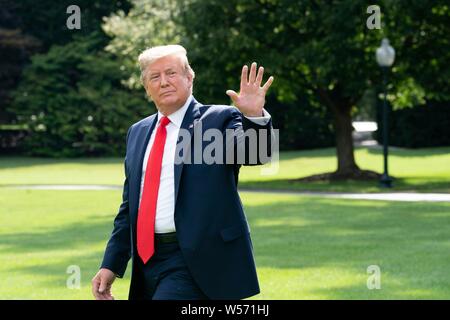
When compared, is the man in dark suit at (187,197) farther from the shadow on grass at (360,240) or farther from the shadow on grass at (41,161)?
the shadow on grass at (41,161)

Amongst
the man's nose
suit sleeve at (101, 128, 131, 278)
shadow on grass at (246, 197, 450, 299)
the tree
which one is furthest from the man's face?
the tree

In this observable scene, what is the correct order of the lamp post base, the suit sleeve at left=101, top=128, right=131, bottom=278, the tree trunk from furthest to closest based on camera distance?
the tree trunk → the lamp post base → the suit sleeve at left=101, top=128, right=131, bottom=278

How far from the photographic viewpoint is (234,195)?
5.35 m

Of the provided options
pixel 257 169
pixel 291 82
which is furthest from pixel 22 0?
pixel 291 82

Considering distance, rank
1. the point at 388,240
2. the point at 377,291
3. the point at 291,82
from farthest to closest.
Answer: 1. the point at 291,82
2. the point at 388,240
3. the point at 377,291

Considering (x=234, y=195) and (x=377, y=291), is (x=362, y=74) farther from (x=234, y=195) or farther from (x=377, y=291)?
(x=234, y=195)

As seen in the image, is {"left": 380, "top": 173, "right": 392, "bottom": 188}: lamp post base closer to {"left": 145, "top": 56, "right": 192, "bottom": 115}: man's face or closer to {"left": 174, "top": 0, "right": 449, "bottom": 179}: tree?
{"left": 174, "top": 0, "right": 449, "bottom": 179}: tree

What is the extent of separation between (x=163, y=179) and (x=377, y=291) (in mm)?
5458

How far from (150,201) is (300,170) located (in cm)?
3192

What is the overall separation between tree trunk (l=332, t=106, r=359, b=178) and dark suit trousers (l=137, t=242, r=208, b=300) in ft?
81.5

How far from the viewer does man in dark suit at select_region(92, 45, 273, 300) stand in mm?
5273

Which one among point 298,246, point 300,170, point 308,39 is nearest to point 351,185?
point 308,39

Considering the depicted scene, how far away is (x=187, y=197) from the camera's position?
17.6 feet

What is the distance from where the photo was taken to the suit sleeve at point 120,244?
5.80 meters
